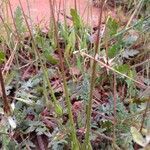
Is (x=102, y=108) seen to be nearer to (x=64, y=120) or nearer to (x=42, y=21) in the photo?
(x=64, y=120)

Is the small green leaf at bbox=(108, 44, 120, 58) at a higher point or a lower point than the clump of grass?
higher

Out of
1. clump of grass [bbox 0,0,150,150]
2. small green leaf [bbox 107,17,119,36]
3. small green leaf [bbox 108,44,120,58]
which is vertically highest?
small green leaf [bbox 107,17,119,36]

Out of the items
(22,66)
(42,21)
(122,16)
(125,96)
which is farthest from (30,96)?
(122,16)

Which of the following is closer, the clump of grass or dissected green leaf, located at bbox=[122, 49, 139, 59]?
the clump of grass

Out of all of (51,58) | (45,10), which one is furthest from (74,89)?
(45,10)

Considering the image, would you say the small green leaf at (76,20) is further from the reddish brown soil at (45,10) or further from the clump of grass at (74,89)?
the reddish brown soil at (45,10)

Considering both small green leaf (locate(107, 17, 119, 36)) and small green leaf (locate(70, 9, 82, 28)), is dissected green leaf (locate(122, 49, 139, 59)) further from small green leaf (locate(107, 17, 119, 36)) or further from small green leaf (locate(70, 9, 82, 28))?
small green leaf (locate(70, 9, 82, 28))

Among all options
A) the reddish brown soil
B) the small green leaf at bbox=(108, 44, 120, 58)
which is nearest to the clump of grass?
the small green leaf at bbox=(108, 44, 120, 58)

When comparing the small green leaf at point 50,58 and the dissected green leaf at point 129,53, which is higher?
the small green leaf at point 50,58

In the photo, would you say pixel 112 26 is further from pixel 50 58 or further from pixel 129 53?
pixel 50 58

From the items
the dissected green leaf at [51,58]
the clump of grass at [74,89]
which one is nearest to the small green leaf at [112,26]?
the clump of grass at [74,89]

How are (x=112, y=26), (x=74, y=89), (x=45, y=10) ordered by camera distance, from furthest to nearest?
(x=45, y=10), (x=112, y=26), (x=74, y=89)
